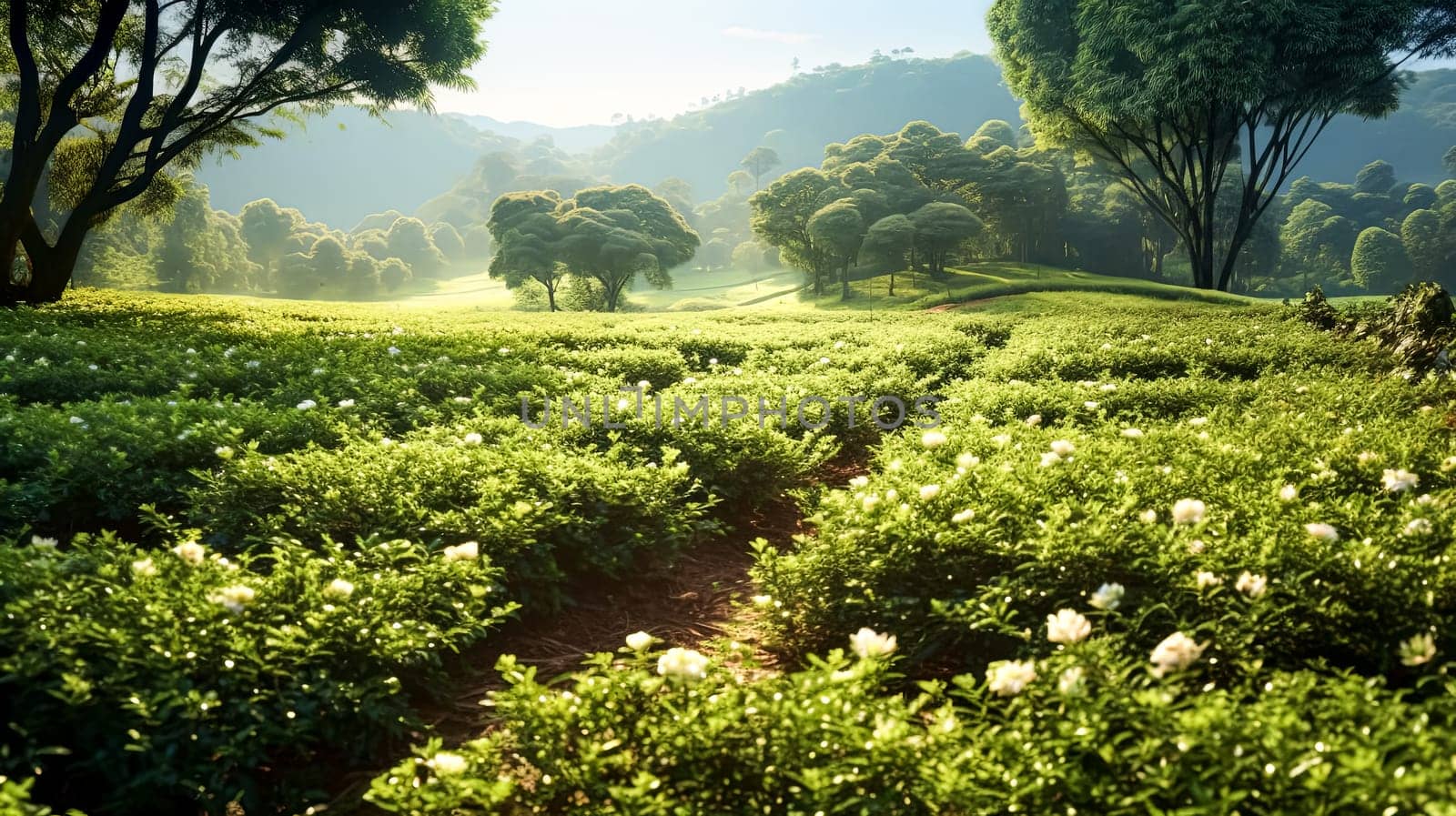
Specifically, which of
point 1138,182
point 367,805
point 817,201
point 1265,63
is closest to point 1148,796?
point 367,805

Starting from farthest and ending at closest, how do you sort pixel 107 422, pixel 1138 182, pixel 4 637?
pixel 1138 182
pixel 107 422
pixel 4 637

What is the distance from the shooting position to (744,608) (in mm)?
3684

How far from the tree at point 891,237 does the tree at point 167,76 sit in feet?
74.8

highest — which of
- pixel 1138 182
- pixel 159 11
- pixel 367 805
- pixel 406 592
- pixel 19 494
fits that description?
pixel 159 11

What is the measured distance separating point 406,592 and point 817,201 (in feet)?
142

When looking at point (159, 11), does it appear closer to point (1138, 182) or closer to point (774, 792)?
point (774, 792)

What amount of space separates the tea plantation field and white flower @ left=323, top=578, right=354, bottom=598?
2.1 inches

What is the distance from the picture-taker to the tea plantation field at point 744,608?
2.02 meters

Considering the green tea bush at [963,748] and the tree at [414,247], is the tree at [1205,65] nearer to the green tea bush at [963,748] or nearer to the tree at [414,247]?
the green tea bush at [963,748]

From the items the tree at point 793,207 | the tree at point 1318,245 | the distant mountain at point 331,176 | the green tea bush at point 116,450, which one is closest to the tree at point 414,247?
the distant mountain at point 331,176

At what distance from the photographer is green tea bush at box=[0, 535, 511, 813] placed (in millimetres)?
2232

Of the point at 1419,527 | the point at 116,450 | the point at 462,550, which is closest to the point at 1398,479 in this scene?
the point at 1419,527

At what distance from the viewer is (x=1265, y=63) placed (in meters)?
20.1

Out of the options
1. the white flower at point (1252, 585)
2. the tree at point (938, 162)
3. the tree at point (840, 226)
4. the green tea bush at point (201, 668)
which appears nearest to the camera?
the green tea bush at point (201, 668)
